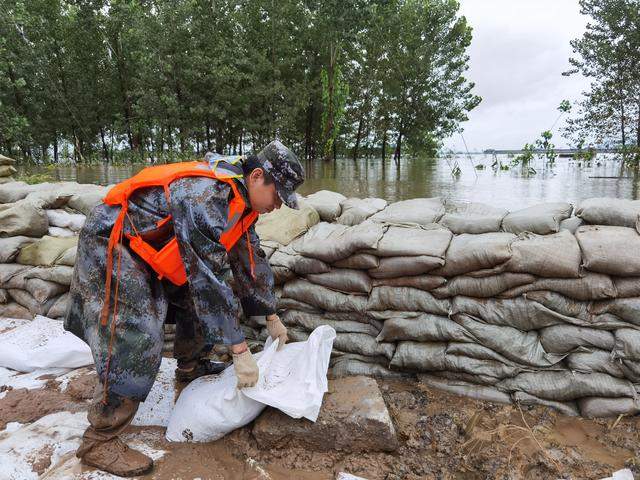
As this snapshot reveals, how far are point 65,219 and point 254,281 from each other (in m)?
2.22

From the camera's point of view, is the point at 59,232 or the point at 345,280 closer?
the point at 345,280

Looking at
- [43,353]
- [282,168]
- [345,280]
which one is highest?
[282,168]

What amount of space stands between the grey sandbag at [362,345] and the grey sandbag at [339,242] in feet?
1.47

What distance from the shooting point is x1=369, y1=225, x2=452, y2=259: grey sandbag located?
6.91ft

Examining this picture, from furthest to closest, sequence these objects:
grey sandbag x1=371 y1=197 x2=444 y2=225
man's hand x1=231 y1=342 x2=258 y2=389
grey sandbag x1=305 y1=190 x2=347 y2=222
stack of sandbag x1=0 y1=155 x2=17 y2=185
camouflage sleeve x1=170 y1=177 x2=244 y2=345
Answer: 1. stack of sandbag x1=0 y1=155 x2=17 y2=185
2. grey sandbag x1=305 y1=190 x2=347 y2=222
3. grey sandbag x1=371 y1=197 x2=444 y2=225
4. man's hand x1=231 y1=342 x2=258 y2=389
5. camouflage sleeve x1=170 y1=177 x2=244 y2=345

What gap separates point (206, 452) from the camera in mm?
1667

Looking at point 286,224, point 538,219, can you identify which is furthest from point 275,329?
point 538,219

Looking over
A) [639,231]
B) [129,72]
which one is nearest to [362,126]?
[129,72]

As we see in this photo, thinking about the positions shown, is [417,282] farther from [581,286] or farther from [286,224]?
[286,224]

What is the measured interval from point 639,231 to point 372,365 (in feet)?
4.88

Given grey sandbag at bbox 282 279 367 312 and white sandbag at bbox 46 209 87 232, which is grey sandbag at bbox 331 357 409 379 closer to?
grey sandbag at bbox 282 279 367 312

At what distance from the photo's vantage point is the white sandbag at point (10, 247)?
298 centimetres

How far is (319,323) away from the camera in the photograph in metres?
2.36

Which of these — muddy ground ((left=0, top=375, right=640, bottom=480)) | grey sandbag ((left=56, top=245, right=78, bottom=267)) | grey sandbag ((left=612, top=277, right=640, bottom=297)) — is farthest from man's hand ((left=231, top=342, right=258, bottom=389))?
grey sandbag ((left=56, top=245, right=78, bottom=267))
